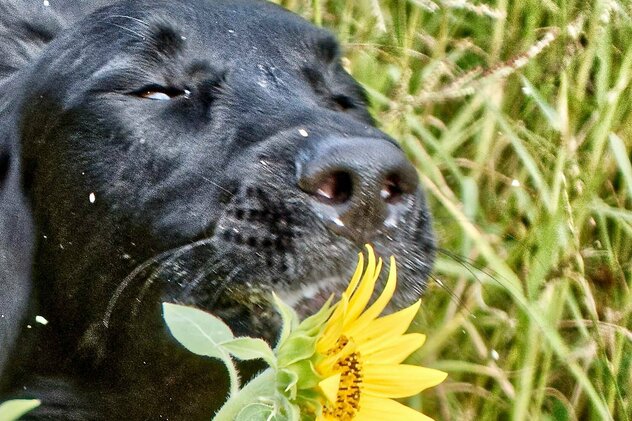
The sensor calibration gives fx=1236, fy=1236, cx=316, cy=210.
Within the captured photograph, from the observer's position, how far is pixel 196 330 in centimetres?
107

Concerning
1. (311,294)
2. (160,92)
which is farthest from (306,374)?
(160,92)

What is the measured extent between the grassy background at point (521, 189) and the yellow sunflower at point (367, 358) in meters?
1.11

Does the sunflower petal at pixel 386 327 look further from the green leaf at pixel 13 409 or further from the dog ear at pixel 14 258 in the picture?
the dog ear at pixel 14 258

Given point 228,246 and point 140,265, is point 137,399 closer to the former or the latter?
point 140,265

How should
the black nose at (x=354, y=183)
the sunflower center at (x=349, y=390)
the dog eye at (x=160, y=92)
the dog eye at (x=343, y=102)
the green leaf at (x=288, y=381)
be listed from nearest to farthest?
the green leaf at (x=288, y=381)
the sunflower center at (x=349, y=390)
the black nose at (x=354, y=183)
the dog eye at (x=160, y=92)
the dog eye at (x=343, y=102)

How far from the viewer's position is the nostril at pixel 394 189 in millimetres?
1668

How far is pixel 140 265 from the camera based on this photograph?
185cm

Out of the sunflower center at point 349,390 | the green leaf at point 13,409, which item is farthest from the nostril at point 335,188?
the green leaf at point 13,409

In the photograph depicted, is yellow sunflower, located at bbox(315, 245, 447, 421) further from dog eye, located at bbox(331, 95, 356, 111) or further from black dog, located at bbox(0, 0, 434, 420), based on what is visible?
dog eye, located at bbox(331, 95, 356, 111)

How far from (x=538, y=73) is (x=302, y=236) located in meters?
1.47

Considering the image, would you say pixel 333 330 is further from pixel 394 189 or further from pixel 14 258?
pixel 14 258

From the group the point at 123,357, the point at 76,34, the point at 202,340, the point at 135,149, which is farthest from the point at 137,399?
the point at 202,340

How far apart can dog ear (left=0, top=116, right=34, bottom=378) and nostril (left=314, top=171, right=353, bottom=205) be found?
2.07 ft

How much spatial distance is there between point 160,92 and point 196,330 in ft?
3.20
